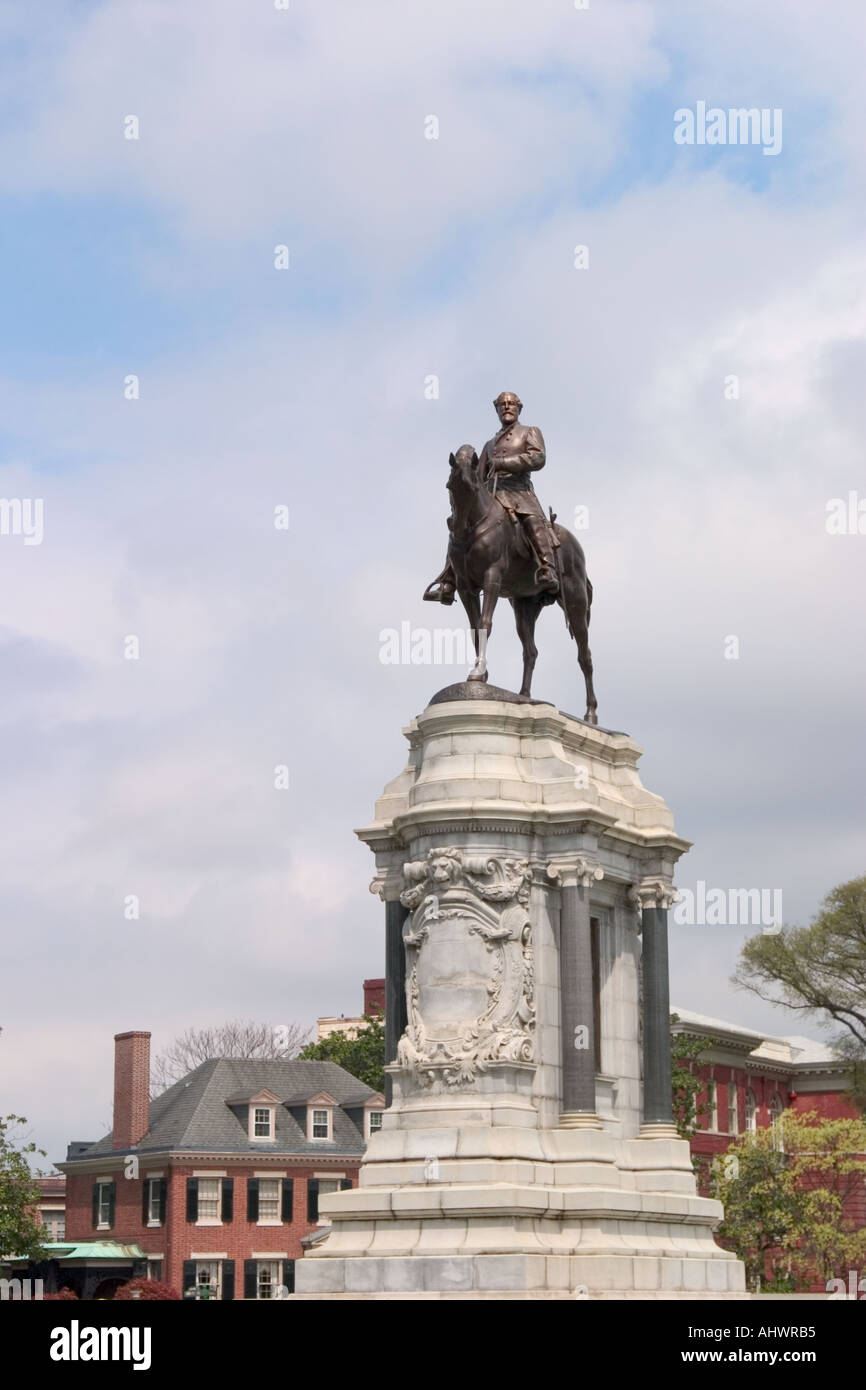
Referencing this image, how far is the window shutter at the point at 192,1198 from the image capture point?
2712 inches

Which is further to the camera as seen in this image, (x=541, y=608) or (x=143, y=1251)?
(x=143, y=1251)

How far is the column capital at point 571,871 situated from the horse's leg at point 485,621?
11.4 feet

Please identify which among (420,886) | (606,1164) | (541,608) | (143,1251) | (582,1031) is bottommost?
(143,1251)

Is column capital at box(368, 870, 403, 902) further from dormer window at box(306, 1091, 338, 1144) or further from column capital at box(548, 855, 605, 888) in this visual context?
dormer window at box(306, 1091, 338, 1144)

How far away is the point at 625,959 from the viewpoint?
34250 millimetres

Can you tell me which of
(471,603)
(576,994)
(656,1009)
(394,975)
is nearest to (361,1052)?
(656,1009)

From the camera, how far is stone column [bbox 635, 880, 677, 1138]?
111ft

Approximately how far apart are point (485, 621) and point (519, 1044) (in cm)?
694

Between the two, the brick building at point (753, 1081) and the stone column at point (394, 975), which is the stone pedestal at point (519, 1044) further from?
the brick building at point (753, 1081)

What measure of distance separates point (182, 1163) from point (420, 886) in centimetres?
4029

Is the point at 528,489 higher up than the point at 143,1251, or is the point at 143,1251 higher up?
the point at 528,489

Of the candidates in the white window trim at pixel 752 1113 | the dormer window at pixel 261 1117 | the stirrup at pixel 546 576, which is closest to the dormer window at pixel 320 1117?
the dormer window at pixel 261 1117
